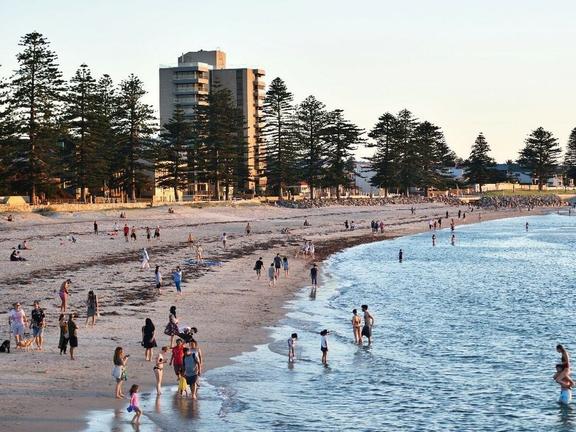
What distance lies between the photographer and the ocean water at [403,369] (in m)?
16.3

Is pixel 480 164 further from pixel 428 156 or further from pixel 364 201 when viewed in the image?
pixel 364 201

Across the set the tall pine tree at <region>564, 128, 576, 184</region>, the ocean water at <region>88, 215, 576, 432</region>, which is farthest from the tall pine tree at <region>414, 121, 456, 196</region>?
the ocean water at <region>88, 215, 576, 432</region>

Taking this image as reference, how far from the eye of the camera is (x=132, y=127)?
75.2m

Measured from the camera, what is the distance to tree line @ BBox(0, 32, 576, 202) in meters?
63.2

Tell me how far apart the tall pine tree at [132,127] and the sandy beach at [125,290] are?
25.1 feet

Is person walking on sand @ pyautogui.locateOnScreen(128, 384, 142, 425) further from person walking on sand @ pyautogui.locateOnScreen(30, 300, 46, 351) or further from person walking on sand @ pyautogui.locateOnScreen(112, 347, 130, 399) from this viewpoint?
person walking on sand @ pyautogui.locateOnScreen(30, 300, 46, 351)

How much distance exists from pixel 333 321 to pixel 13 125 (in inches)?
1664

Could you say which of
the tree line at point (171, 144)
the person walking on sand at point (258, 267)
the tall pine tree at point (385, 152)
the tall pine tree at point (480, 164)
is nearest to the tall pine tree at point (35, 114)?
the tree line at point (171, 144)

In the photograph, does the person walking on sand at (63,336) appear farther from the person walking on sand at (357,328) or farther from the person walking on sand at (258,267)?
the person walking on sand at (258,267)

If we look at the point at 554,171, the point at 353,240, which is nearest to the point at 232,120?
the point at 353,240

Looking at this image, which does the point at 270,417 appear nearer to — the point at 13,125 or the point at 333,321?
the point at 333,321

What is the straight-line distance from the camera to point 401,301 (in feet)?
114

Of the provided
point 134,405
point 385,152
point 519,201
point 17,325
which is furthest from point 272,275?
point 519,201

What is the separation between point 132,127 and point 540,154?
10832 centimetres
